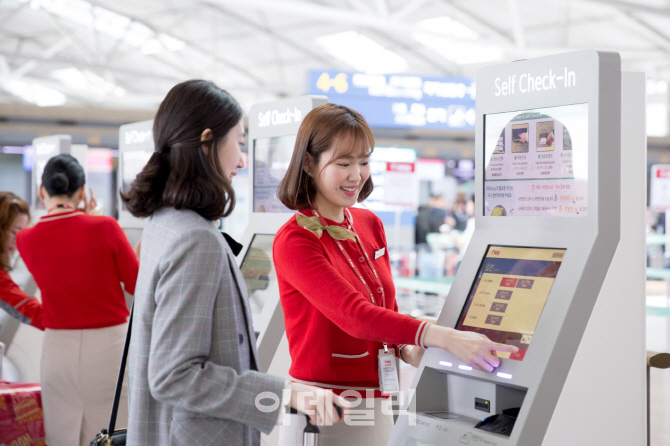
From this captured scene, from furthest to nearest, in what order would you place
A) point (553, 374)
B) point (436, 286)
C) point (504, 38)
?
point (504, 38) → point (436, 286) → point (553, 374)

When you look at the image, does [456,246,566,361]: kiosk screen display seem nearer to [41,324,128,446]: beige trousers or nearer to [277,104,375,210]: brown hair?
[277,104,375,210]: brown hair

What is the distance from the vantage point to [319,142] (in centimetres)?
172

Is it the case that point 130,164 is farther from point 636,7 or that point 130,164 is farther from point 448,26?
point 448,26

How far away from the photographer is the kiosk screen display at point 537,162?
5.23 ft

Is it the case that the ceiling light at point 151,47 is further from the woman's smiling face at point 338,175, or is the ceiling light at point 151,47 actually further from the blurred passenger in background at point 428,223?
the woman's smiling face at point 338,175

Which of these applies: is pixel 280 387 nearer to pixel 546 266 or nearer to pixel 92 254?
pixel 546 266

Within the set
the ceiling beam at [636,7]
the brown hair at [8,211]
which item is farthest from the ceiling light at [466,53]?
the brown hair at [8,211]

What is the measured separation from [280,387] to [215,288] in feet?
0.72

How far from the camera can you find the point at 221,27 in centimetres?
1497

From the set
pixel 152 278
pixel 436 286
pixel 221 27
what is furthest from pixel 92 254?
pixel 221 27

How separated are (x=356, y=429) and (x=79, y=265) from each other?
66.4 inches

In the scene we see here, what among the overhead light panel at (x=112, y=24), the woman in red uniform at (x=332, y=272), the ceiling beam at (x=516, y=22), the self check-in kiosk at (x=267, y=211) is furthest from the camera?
the overhead light panel at (x=112, y=24)

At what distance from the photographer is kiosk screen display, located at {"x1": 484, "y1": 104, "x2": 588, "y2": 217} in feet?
5.23

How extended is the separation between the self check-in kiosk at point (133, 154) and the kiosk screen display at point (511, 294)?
108 inches
